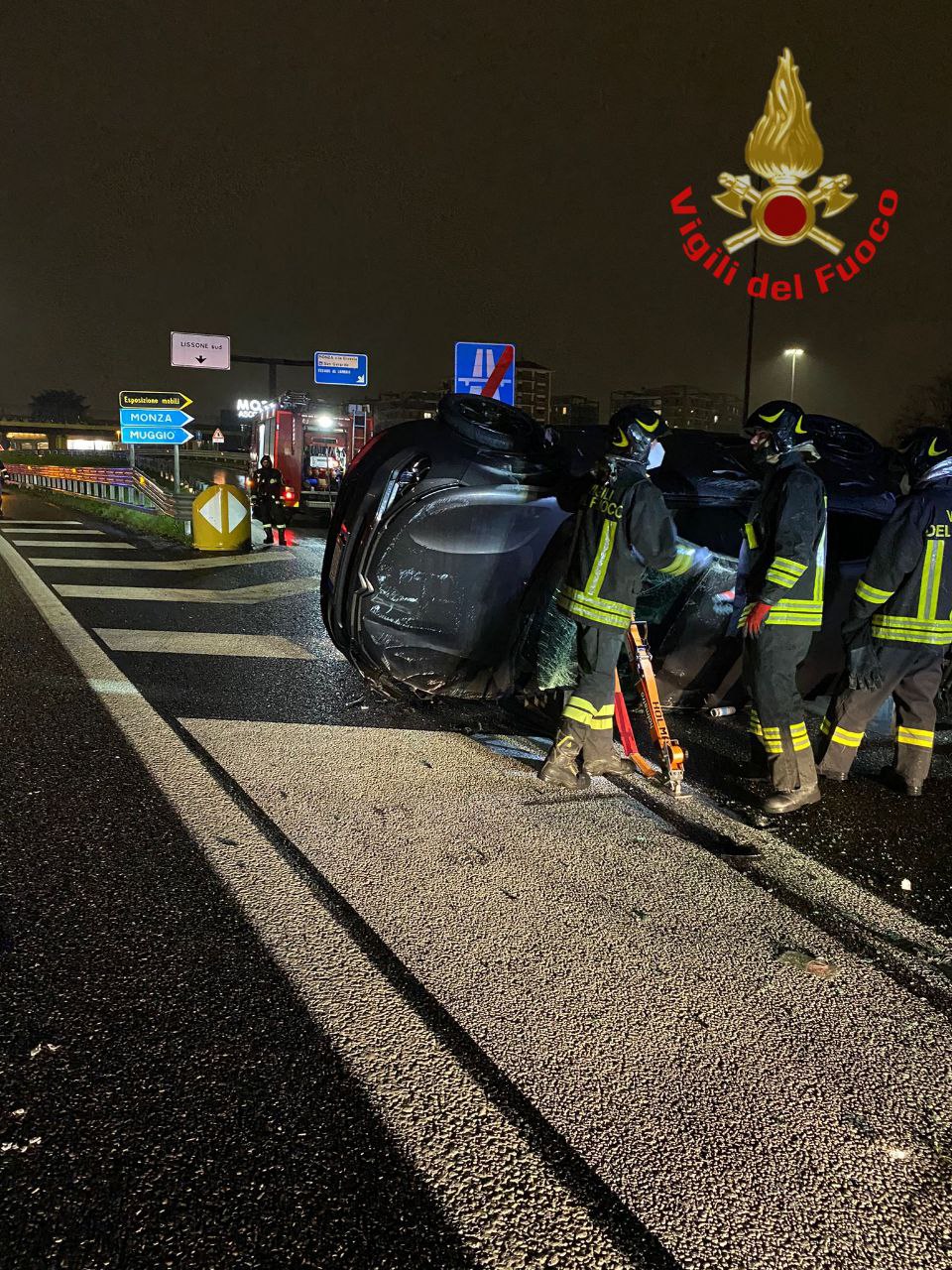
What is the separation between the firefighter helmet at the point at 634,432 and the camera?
3863 mm

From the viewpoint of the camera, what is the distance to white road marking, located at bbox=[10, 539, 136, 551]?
13.4 m

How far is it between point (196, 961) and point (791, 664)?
2787 millimetres

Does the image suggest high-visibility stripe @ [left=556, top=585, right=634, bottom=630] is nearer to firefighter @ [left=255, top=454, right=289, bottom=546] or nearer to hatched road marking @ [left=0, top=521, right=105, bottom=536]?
firefighter @ [left=255, top=454, right=289, bottom=546]

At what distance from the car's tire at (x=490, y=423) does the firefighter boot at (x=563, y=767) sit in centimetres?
153

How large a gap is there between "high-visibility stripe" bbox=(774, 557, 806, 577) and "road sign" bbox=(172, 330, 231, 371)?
1168 inches

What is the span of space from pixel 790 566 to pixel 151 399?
16.7 metres

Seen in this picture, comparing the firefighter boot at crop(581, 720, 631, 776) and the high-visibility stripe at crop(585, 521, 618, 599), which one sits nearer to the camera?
the high-visibility stripe at crop(585, 521, 618, 599)

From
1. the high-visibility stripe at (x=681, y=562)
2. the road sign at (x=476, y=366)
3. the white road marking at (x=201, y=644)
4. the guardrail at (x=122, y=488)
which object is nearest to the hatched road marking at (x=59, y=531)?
the guardrail at (x=122, y=488)

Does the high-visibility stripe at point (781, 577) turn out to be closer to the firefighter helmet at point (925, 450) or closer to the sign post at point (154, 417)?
the firefighter helmet at point (925, 450)

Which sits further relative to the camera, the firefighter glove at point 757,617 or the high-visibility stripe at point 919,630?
the high-visibility stripe at point 919,630

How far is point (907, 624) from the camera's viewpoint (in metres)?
4.04

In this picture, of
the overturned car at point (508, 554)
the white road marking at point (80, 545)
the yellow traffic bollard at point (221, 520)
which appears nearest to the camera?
the overturned car at point (508, 554)

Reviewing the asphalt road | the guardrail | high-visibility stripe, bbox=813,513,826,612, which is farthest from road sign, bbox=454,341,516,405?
the asphalt road

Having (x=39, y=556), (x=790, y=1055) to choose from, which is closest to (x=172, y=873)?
(x=790, y=1055)
